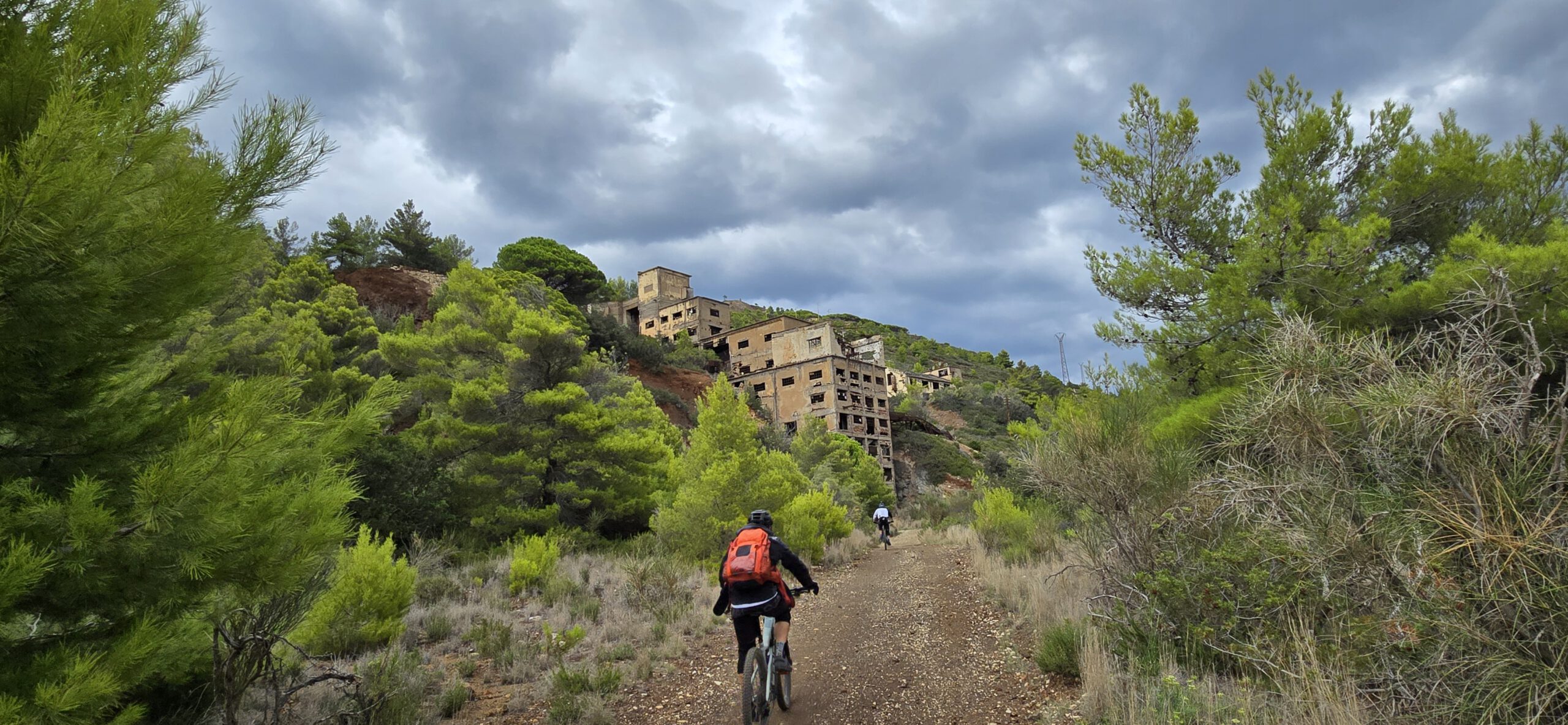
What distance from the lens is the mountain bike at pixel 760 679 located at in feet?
17.1

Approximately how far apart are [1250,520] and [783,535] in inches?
397

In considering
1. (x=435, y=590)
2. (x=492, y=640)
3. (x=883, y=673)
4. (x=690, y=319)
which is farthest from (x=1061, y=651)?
(x=690, y=319)

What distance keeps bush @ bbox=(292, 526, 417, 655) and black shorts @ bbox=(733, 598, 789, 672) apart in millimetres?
4018

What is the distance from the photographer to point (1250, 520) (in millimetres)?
5523

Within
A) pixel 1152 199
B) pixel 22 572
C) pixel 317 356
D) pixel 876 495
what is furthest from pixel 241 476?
pixel 876 495

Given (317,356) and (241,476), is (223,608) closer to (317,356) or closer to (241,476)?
(241,476)

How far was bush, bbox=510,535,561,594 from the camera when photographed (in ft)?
35.4

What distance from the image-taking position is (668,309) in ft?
213

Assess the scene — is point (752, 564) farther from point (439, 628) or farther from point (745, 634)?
point (439, 628)

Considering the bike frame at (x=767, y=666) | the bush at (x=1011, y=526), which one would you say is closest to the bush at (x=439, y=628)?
the bike frame at (x=767, y=666)

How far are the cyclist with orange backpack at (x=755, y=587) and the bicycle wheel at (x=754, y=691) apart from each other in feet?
0.27

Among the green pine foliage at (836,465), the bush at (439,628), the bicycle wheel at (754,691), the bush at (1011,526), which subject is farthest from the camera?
the green pine foliage at (836,465)

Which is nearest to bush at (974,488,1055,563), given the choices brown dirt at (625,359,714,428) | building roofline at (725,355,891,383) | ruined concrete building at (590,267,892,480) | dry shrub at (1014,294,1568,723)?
dry shrub at (1014,294,1568,723)

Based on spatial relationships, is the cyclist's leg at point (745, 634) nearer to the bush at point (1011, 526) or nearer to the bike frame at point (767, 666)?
the bike frame at point (767, 666)
